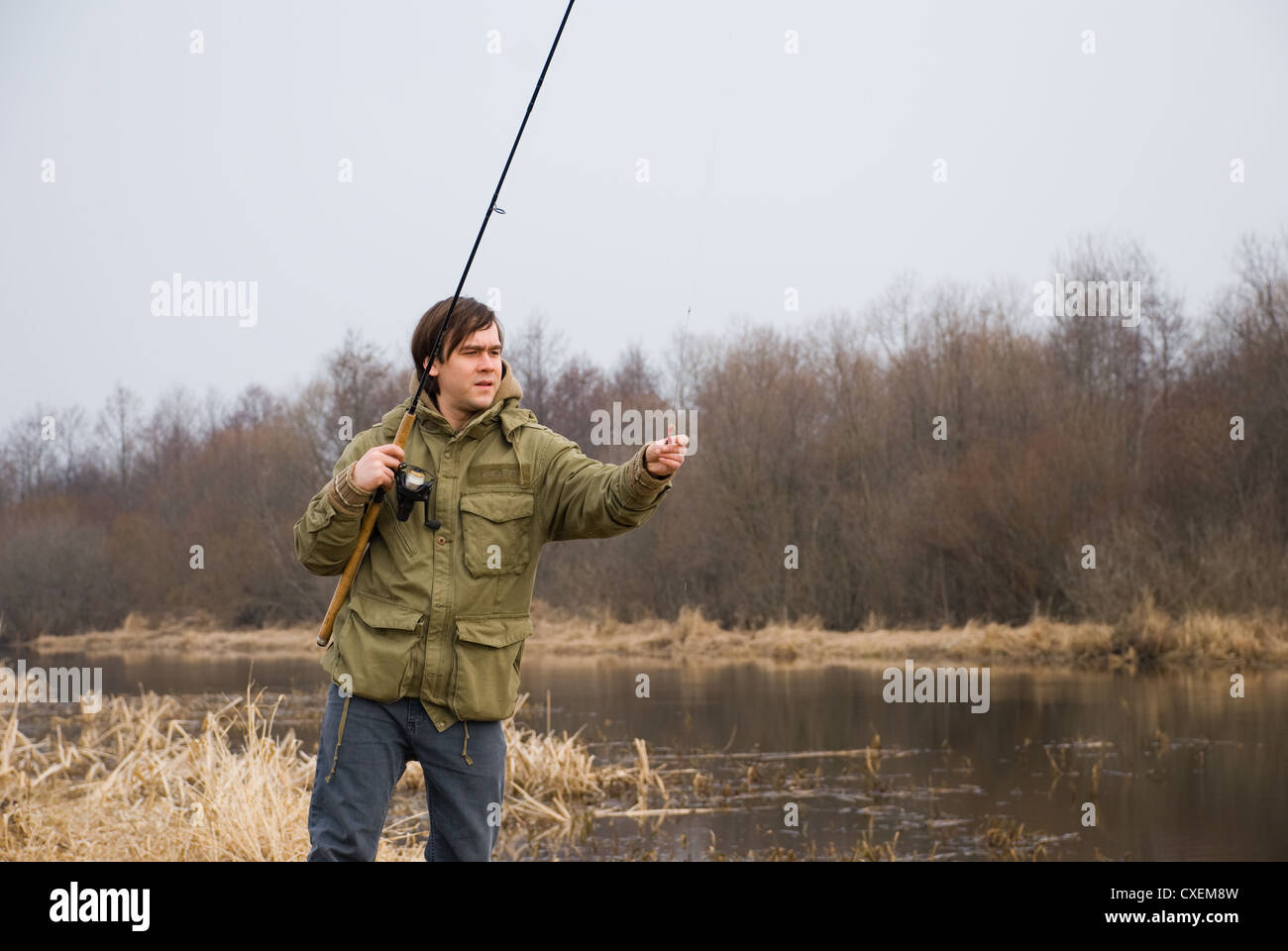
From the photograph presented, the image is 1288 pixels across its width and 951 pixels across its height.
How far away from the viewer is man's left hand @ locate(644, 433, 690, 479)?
10.7 ft

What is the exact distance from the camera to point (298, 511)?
32.0 meters

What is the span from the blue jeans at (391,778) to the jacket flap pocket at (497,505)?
1.72ft

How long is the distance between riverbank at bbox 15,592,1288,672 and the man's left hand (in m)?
17.9

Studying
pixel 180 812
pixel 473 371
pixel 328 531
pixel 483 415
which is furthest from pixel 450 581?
pixel 180 812

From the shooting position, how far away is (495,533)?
3477mm

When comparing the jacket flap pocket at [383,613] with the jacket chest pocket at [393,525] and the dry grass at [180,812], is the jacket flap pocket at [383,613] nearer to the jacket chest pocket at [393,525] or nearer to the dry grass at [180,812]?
the jacket chest pocket at [393,525]

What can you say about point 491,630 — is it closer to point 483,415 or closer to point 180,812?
point 483,415

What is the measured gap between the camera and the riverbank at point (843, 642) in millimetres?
19656

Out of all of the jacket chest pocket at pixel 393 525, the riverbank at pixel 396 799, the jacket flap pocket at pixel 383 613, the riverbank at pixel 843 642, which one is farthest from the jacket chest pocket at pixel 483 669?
the riverbank at pixel 843 642

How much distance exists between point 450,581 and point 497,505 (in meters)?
0.24

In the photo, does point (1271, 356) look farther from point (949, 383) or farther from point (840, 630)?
point (840, 630)

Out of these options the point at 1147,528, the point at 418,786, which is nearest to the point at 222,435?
the point at 1147,528

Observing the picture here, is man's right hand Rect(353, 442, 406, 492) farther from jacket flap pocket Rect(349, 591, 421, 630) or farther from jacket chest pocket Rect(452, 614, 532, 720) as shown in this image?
jacket chest pocket Rect(452, 614, 532, 720)
